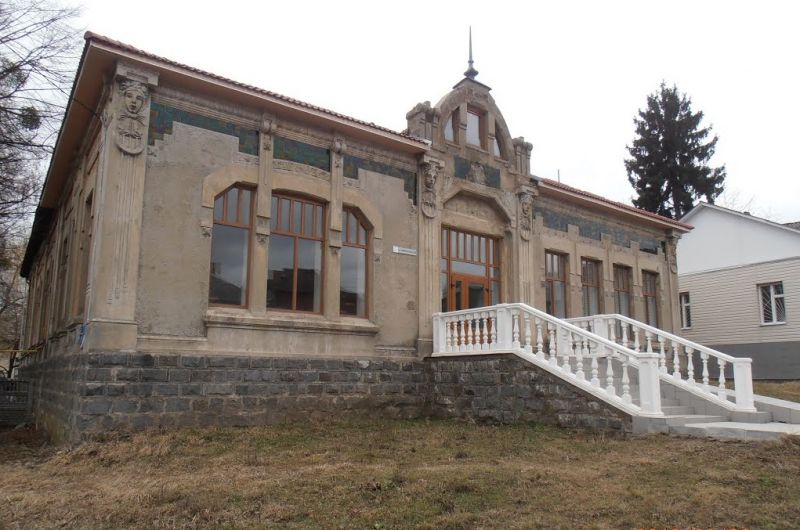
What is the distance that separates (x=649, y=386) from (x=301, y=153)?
824cm

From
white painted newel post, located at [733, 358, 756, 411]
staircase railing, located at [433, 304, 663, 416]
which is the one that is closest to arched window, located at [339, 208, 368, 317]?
staircase railing, located at [433, 304, 663, 416]

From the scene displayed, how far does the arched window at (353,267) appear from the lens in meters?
14.2

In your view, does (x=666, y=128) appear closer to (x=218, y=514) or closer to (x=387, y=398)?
(x=387, y=398)

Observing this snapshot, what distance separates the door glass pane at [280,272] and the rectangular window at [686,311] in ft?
74.6

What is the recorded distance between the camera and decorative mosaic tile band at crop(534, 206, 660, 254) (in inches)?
738

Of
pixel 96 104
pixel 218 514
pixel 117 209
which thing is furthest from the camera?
pixel 96 104

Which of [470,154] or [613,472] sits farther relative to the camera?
[470,154]

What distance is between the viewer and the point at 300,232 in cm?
1358

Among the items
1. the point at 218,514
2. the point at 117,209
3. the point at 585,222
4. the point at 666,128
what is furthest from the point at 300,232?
the point at 666,128

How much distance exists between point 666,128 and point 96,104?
33783mm

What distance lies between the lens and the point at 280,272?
519 inches

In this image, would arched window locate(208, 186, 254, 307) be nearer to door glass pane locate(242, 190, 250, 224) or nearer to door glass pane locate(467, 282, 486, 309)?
door glass pane locate(242, 190, 250, 224)

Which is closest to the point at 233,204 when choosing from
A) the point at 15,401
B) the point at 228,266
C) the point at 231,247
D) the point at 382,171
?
the point at 231,247

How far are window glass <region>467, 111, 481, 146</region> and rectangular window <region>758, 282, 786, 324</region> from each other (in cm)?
1680
